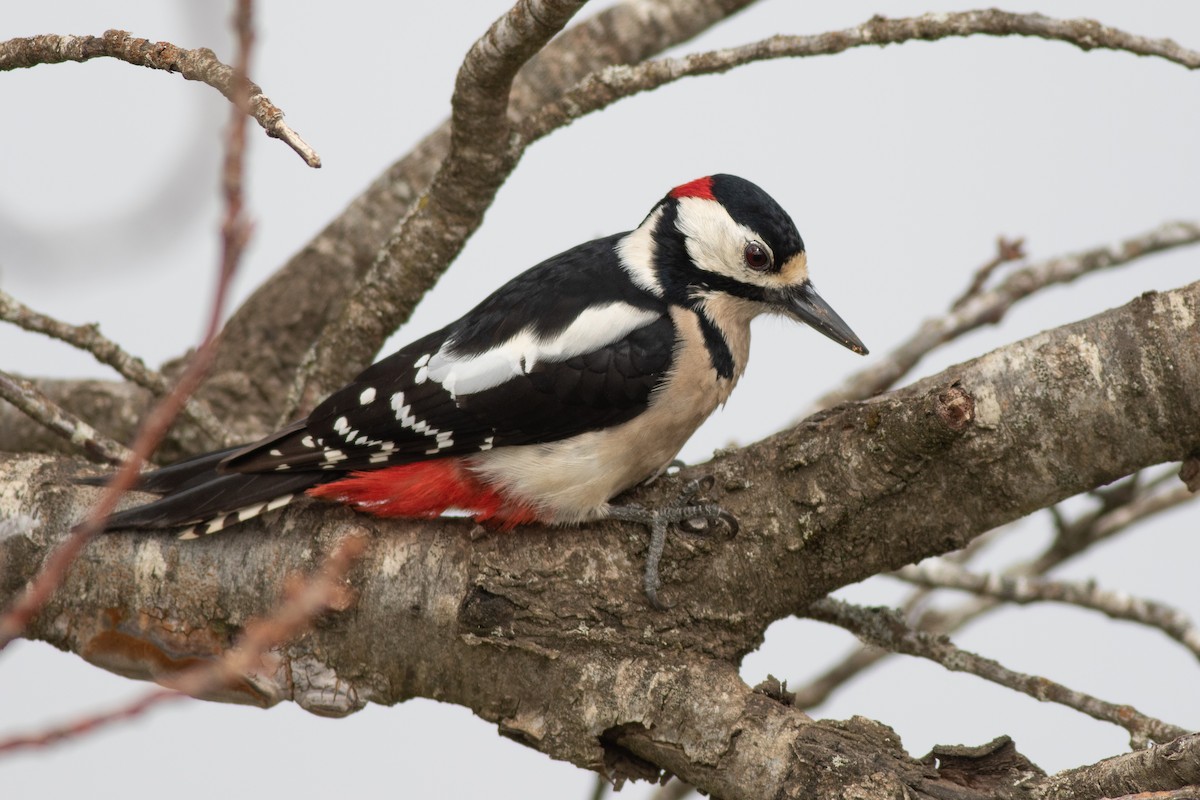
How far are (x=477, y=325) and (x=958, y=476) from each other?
1.05m

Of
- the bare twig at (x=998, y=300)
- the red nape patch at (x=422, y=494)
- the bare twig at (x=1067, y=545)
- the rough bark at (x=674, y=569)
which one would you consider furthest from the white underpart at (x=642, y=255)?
the bare twig at (x=1067, y=545)

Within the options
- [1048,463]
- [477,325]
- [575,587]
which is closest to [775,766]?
[575,587]

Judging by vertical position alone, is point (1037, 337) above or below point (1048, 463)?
above

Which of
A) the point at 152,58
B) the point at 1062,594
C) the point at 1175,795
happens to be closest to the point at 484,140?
the point at 152,58

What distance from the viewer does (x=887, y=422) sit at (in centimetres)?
223

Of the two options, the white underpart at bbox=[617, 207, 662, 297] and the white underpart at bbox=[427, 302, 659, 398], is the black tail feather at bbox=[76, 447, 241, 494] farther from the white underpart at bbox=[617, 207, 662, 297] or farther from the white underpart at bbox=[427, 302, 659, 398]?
the white underpart at bbox=[617, 207, 662, 297]

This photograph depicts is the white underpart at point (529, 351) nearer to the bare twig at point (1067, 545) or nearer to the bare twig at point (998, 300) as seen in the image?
the bare twig at point (998, 300)

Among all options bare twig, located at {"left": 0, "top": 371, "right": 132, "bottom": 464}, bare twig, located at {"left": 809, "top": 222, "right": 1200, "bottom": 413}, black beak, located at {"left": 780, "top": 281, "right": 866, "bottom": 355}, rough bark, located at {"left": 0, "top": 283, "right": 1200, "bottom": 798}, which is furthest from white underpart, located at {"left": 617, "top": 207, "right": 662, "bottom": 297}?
bare twig, located at {"left": 0, "top": 371, "right": 132, "bottom": 464}

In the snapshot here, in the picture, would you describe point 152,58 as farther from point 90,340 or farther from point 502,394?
point 90,340

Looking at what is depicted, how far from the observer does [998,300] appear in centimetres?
336

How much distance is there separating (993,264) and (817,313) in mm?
874

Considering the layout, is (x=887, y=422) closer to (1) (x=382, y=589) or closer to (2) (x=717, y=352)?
(2) (x=717, y=352)

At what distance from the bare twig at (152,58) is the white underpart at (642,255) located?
1216mm

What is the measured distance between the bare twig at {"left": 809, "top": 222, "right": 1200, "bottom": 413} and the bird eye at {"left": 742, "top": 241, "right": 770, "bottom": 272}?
0.74m
